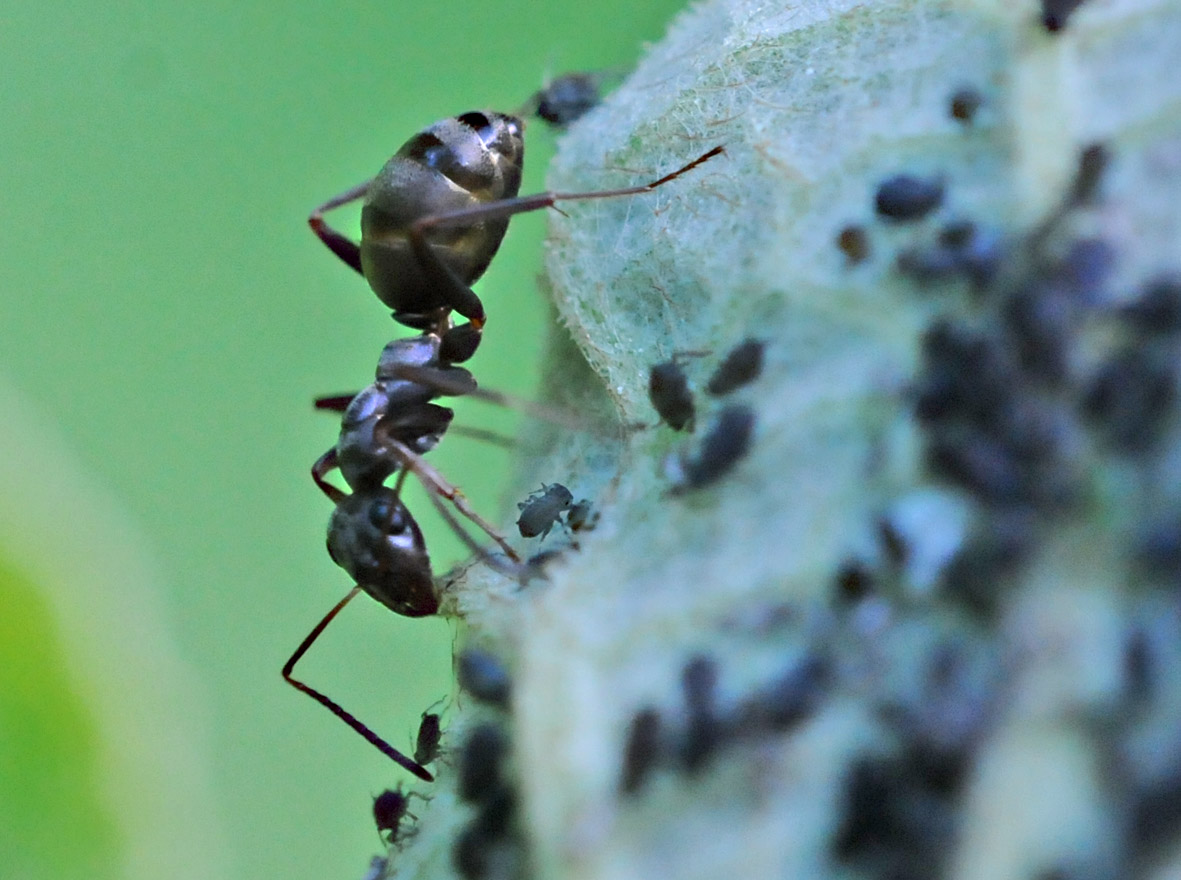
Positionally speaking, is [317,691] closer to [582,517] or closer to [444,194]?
[444,194]

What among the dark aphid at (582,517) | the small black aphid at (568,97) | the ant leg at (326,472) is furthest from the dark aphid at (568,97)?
the dark aphid at (582,517)

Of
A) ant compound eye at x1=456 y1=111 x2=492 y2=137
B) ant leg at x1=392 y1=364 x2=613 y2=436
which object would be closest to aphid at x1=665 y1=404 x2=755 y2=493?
ant leg at x1=392 y1=364 x2=613 y2=436

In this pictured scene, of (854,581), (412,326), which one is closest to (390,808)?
(854,581)

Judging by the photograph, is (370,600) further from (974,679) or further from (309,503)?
(974,679)

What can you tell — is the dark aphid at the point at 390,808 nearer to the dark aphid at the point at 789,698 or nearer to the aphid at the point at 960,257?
the dark aphid at the point at 789,698

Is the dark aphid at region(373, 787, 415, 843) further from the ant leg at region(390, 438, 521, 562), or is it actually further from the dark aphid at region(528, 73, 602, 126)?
the dark aphid at region(528, 73, 602, 126)
